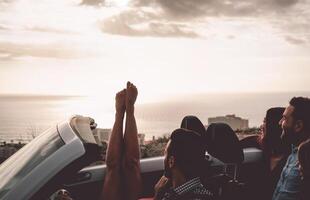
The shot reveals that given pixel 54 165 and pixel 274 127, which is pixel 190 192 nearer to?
pixel 54 165

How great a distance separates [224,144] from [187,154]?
63.0 inches

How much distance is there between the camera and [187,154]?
3027mm

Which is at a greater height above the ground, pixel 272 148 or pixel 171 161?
pixel 171 161

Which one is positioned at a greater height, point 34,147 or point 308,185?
point 34,147

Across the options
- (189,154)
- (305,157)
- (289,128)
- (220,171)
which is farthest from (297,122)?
(189,154)

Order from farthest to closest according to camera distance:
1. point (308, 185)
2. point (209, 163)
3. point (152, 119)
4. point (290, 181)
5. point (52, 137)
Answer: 1. point (152, 119)
2. point (209, 163)
3. point (290, 181)
4. point (308, 185)
5. point (52, 137)

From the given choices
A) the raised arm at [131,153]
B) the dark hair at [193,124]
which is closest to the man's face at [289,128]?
the dark hair at [193,124]

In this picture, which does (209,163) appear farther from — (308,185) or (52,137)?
(52,137)

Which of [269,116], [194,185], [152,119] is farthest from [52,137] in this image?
[152,119]

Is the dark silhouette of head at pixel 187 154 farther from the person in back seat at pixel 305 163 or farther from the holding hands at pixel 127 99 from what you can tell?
the person in back seat at pixel 305 163

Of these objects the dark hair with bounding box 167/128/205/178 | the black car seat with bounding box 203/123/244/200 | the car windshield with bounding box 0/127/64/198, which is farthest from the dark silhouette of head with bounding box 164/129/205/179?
the black car seat with bounding box 203/123/244/200

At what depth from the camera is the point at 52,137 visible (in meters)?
2.60

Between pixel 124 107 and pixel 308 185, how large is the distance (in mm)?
1442

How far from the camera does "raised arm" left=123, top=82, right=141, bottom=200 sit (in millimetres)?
3508
